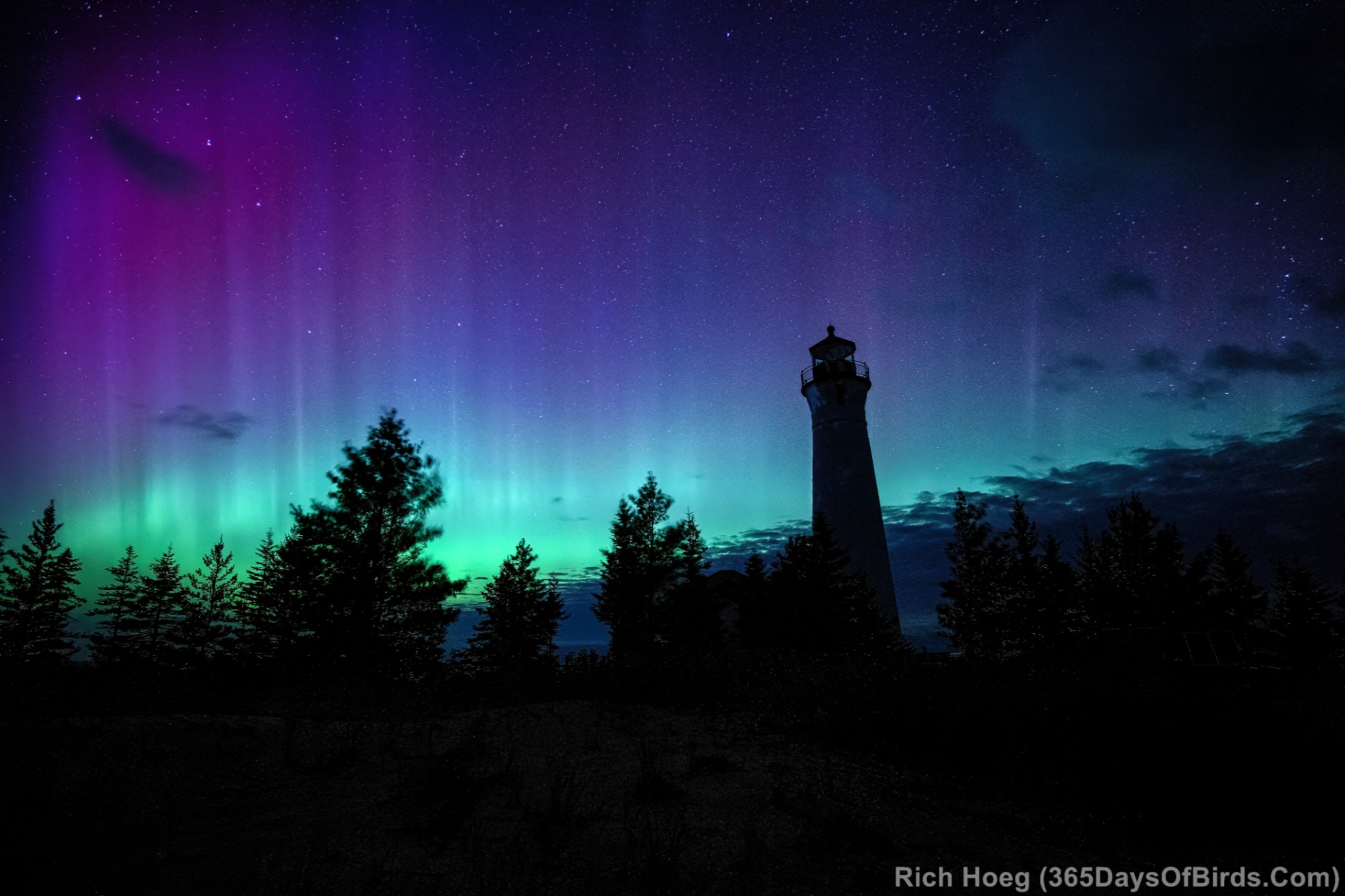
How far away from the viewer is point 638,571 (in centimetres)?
3142

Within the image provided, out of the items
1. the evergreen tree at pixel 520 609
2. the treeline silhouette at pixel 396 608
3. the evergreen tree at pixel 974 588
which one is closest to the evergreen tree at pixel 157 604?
the treeline silhouette at pixel 396 608

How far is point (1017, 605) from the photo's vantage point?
30.5 m

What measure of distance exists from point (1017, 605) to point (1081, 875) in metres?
30.1

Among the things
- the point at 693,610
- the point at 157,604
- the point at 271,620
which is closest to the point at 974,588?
the point at 693,610

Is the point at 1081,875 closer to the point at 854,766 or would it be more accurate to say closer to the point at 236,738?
the point at 854,766

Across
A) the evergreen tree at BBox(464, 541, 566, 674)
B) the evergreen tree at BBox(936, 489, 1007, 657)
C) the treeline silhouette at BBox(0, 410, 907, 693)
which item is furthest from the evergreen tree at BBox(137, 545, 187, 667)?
the evergreen tree at BBox(936, 489, 1007, 657)

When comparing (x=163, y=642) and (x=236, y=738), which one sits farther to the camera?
(x=163, y=642)

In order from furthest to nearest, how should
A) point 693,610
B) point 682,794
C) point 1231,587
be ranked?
point 1231,587 → point 693,610 → point 682,794

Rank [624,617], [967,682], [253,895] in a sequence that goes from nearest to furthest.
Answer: [253,895] → [967,682] → [624,617]

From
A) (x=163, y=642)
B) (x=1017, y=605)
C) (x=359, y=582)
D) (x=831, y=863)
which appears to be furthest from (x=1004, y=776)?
(x=163, y=642)

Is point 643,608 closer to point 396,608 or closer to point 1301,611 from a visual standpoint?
point 396,608

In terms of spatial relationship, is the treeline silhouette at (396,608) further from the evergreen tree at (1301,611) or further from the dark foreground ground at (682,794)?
the evergreen tree at (1301,611)

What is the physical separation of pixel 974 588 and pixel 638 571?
19.3 metres

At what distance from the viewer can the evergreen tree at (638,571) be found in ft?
97.9
